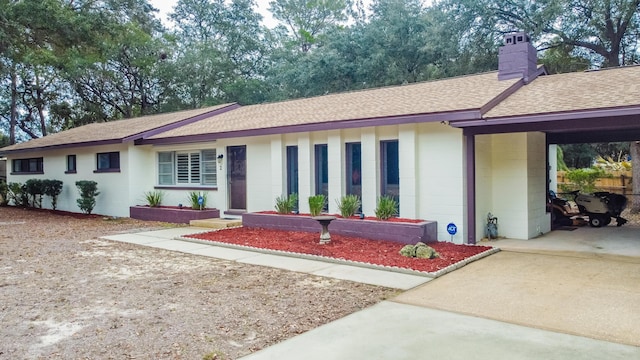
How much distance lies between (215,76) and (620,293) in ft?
83.5

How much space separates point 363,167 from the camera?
31.3ft

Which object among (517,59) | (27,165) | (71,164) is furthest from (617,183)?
(27,165)

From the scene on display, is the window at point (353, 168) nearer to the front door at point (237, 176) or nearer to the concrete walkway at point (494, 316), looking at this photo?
the concrete walkway at point (494, 316)

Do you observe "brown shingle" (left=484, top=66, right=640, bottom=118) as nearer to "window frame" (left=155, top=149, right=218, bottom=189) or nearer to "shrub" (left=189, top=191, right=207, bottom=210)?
"window frame" (left=155, top=149, right=218, bottom=189)

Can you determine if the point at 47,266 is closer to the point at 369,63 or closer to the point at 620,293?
the point at 620,293

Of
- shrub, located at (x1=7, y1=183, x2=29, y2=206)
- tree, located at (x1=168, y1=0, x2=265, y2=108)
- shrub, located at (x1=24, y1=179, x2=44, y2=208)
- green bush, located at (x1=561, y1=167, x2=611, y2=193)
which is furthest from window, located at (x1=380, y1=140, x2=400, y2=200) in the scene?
tree, located at (x1=168, y1=0, x2=265, y2=108)

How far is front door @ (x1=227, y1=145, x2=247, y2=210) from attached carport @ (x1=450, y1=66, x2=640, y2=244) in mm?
6189

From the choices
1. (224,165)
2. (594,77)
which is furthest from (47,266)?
(594,77)

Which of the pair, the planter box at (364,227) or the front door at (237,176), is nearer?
the planter box at (364,227)

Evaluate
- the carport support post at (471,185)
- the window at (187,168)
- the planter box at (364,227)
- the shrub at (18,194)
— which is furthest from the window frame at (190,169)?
the shrub at (18,194)

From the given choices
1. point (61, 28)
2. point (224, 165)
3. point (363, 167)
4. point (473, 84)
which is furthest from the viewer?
point (61, 28)

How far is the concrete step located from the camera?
11.3 meters

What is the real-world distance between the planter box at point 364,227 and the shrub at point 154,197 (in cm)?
471

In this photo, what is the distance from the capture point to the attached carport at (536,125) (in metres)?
6.93
